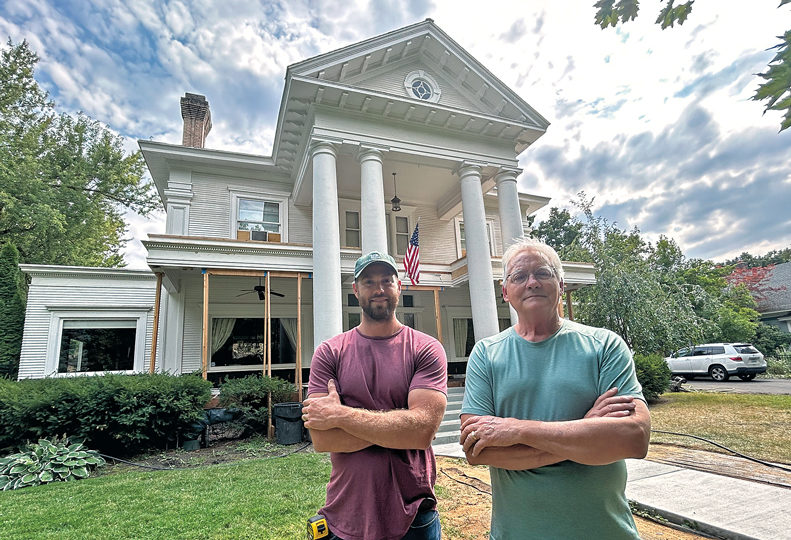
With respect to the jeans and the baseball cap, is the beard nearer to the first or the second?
the baseball cap

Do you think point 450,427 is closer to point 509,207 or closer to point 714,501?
point 714,501

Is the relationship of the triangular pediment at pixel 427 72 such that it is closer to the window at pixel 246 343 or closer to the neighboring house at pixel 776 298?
the window at pixel 246 343

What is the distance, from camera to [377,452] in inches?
65.1

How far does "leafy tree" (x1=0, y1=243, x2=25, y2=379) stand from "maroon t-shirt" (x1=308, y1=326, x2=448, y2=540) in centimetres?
1378

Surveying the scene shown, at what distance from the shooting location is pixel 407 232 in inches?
547

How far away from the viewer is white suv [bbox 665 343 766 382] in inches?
654

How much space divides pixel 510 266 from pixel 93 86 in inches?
801

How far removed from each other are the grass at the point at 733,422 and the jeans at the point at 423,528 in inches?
234

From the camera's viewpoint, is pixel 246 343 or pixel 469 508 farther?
pixel 246 343

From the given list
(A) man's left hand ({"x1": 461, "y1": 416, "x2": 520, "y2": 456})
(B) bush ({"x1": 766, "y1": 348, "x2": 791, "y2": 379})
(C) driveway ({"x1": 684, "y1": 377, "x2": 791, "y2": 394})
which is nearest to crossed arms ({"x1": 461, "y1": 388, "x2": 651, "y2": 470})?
(A) man's left hand ({"x1": 461, "y1": 416, "x2": 520, "y2": 456})

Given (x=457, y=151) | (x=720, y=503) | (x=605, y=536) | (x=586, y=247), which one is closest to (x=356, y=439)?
(x=605, y=536)

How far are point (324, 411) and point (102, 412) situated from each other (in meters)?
6.67

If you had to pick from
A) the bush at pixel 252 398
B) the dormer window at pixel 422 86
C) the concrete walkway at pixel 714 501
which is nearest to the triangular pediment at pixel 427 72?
the dormer window at pixel 422 86

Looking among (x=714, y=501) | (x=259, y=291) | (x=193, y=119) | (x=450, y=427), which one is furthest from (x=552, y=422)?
(x=193, y=119)
